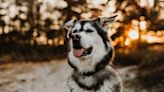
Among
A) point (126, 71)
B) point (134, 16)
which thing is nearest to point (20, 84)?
point (126, 71)

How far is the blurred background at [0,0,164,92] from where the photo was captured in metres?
12.9

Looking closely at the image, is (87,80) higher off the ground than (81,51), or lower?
lower

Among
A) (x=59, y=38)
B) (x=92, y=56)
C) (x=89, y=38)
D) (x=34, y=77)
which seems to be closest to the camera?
(x=89, y=38)

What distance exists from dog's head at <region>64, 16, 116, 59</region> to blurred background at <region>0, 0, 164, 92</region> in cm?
493

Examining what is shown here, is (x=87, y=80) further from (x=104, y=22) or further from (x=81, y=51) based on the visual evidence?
(x=104, y=22)

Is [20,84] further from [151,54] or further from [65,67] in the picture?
[151,54]

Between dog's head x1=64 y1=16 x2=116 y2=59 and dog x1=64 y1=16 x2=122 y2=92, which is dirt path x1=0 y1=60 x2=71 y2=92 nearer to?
dog x1=64 y1=16 x2=122 y2=92

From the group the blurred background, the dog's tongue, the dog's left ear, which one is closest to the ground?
the blurred background

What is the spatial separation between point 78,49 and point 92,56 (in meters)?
0.19

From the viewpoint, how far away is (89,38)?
24.0ft

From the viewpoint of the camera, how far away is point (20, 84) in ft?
40.6

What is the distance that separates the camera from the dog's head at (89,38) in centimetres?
730

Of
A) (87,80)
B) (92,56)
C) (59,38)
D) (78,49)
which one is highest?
(78,49)

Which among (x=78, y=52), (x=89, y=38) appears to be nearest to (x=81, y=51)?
(x=78, y=52)
